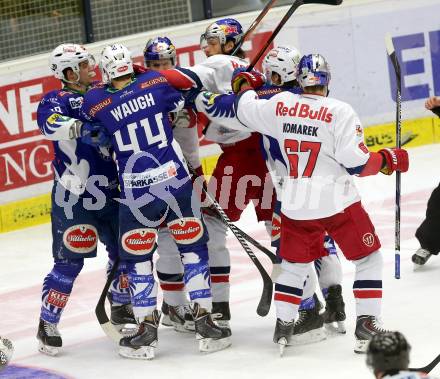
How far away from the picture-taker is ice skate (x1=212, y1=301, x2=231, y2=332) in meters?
6.08

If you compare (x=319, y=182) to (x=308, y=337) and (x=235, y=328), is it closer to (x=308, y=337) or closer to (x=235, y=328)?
(x=308, y=337)

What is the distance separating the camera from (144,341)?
18.9 ft

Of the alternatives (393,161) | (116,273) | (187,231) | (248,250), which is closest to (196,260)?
(187,231)

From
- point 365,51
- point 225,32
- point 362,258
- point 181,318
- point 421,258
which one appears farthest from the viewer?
point 365,51

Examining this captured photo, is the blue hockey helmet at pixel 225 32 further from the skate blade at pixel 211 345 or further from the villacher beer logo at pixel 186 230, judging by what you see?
the skate blade at pixel 211 345

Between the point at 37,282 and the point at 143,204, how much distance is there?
215 cm

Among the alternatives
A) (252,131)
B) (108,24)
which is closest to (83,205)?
(252,131)

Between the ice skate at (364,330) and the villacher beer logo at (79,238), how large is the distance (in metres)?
1.40

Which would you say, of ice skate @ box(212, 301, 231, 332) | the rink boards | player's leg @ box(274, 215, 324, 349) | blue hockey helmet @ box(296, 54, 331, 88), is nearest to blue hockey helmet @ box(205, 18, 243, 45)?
blue hockey helmet @ box(296, 54, 331, 88)

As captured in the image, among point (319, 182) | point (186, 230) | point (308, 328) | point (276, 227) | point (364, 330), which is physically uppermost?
point (319, 182)

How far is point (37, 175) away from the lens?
8984 mm

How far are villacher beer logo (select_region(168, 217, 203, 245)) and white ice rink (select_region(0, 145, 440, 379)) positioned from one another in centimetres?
56

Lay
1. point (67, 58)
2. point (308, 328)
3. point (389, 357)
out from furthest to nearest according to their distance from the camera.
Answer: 1. point (67, 58)
2. point (308, 328)
3. point (389, 357)

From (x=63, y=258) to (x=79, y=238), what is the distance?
0.42 feet
